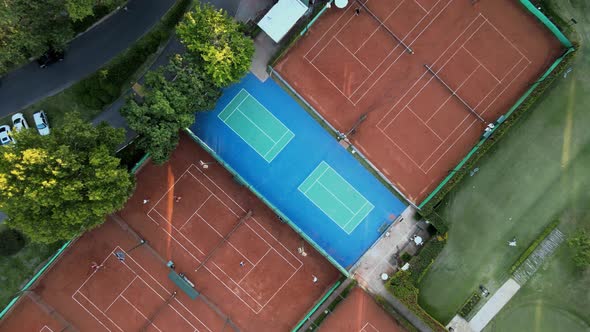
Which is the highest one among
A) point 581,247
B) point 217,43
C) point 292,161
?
point 581,247

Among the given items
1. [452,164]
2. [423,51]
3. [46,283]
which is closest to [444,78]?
[423,51]

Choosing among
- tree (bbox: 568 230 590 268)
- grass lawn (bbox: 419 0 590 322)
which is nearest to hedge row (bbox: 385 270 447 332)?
grass lawn (bbox: 419 0 590 322)

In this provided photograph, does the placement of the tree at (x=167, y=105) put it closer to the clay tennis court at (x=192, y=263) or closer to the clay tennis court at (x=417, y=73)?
the clay tennis court at (x=192, y=263)

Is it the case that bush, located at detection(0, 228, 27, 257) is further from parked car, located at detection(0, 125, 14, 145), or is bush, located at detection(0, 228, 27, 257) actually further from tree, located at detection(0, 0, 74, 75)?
tree, located at detection(0, 0, 74, 75)

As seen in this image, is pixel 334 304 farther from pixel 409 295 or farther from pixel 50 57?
pixel 50 57

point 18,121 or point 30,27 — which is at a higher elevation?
point 30,27

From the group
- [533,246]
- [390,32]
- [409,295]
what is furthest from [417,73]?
[409,295]

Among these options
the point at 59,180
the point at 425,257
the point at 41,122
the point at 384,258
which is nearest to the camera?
the point at 59,180

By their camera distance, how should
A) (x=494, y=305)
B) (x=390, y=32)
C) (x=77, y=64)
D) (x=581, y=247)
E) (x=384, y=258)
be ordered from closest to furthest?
(x=581, y=247), (x=77, y=64), (x=390, y=32), (x=494, y=305), (x=384, y=258)
